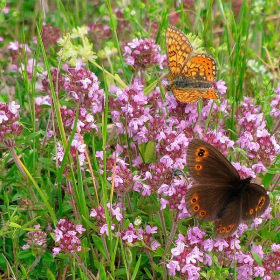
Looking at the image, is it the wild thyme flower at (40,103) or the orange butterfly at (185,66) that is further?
the wild thyme flower at (40,103)

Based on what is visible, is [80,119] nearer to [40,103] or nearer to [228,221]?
[40,103]

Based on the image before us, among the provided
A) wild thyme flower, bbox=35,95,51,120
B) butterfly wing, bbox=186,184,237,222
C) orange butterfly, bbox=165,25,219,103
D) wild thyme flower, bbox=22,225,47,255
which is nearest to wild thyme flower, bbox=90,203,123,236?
wild thyme flower, bbox=22,225,47,255

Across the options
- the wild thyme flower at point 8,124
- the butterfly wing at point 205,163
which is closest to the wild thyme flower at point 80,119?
the wild thyme flower at point 8,124

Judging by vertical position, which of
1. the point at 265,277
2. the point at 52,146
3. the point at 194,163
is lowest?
the point at 265,277

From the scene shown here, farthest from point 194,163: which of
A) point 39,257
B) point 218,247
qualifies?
point 39,257

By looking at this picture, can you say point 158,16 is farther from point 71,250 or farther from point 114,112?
point 71,250

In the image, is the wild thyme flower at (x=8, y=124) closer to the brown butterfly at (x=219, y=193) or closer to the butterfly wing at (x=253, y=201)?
the brown butterfly at (x=219, y=193)

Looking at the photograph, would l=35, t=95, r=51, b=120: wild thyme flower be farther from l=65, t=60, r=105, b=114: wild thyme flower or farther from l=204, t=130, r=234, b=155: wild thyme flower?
l=204, t=130, r=234, b=155: wild thyme flower
